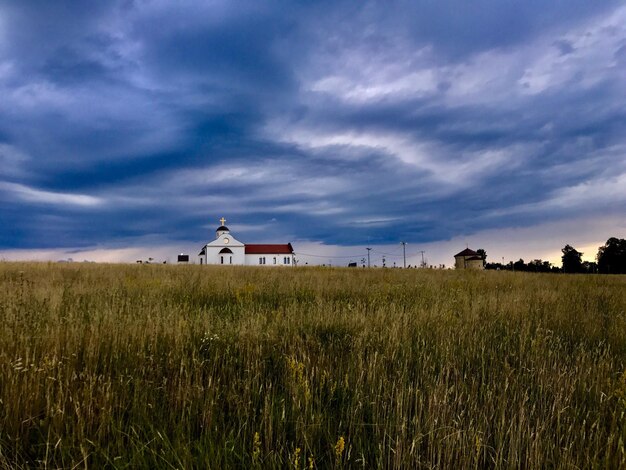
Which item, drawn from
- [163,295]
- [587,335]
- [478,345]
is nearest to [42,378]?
[478,345]

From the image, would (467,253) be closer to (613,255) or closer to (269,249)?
(613,255)

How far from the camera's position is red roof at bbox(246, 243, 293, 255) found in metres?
89.9

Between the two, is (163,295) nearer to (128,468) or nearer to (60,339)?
(60,339)

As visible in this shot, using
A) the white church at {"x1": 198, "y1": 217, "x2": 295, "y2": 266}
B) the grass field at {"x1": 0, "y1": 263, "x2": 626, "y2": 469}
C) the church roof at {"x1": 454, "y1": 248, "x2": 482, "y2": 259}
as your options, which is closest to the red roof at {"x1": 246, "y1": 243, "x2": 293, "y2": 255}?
the white church at {"x1": 198, "y1": 217, "x2": 295, "y2": 266}

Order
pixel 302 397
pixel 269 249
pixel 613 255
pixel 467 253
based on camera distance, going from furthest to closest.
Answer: pixel 269 249 → pixel 467 253 → pixel 613 255 → pixel 302 397

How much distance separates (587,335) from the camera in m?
6.56

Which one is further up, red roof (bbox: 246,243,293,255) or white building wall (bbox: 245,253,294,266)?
red roof (bbox: 246,243,293,255)

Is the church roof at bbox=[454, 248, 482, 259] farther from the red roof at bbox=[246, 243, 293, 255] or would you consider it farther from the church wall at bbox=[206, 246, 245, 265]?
the church wall at bbox=[206, 246, 245, 265]

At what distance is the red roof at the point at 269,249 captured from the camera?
89938 millimetres

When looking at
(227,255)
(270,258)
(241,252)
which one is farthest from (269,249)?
(227,255)

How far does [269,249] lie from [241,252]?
6.64 meters

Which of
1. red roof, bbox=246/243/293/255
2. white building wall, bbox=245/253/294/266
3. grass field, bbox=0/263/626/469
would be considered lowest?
grass field, bbox=0/263/626/469

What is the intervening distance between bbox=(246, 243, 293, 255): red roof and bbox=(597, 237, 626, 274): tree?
62870 mm

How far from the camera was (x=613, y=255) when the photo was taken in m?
78.6
